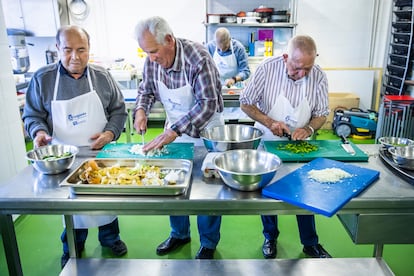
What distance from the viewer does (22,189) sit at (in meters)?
1.53

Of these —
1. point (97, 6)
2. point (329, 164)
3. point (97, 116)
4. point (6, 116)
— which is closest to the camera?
point (329, 164)

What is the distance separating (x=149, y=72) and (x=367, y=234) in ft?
5.34

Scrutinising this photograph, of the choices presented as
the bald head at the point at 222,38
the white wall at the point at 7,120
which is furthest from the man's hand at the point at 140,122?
Answer: the bald head at the point at 222,38

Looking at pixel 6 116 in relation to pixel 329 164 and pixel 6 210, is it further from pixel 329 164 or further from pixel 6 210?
→ pixel 329 164

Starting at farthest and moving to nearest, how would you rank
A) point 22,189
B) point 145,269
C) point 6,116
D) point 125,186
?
point 6,116 → point 145,269 → point 22,189 → point 125,186

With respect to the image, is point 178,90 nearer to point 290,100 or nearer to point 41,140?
point 290,100

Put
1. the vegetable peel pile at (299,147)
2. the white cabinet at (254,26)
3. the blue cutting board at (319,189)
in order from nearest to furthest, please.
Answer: the blue cutting board at (319,189) < the vegetable peel pile at (299,147) < the white cabinet at (254,26)

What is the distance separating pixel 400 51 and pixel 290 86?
3967 mm

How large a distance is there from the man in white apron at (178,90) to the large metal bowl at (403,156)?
3.35ft

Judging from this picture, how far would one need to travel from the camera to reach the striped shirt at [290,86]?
7.47ft

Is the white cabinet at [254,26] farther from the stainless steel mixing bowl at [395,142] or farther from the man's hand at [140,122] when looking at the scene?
the stainless steel mixing bowl at [395,142]

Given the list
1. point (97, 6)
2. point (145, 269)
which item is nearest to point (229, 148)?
point (145, 269)

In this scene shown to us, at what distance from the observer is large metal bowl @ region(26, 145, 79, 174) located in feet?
5.35

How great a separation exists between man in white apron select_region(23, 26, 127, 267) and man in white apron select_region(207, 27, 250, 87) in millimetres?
2403
